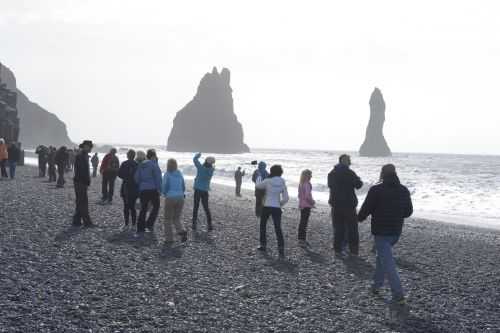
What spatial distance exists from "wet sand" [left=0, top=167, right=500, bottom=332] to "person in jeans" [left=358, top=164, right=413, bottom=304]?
538 millimetres

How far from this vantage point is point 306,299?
8.19 m

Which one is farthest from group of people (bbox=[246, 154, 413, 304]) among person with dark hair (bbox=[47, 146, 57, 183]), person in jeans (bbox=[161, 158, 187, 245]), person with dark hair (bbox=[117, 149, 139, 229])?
person with dark hair (bbox=[47, 146, 57, 183])

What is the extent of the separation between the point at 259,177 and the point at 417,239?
5.91 meters

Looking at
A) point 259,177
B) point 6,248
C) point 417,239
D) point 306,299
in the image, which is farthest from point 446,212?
point 6,248

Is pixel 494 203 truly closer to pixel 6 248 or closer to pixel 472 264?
pixel 472 264

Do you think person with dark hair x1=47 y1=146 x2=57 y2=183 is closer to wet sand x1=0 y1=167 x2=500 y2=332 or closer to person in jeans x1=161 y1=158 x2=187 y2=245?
wet sand x1=0 y1=167 x2=500 y2=332

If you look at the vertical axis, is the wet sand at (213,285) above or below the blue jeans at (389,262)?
below

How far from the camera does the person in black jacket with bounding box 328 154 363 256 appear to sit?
39.9 feet

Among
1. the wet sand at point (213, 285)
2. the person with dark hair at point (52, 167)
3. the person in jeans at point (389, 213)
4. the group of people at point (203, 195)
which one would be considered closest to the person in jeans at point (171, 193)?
the group of people at point (203, 195)

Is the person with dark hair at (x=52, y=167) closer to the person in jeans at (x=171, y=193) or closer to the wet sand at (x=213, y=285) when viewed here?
the wet sand at (x=213, y=285)

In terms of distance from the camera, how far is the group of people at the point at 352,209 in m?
8.27

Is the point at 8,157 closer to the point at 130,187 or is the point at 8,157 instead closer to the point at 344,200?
the point at 130,187

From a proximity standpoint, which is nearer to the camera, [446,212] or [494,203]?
[446,212]

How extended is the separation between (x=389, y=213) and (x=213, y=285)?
134 inches
